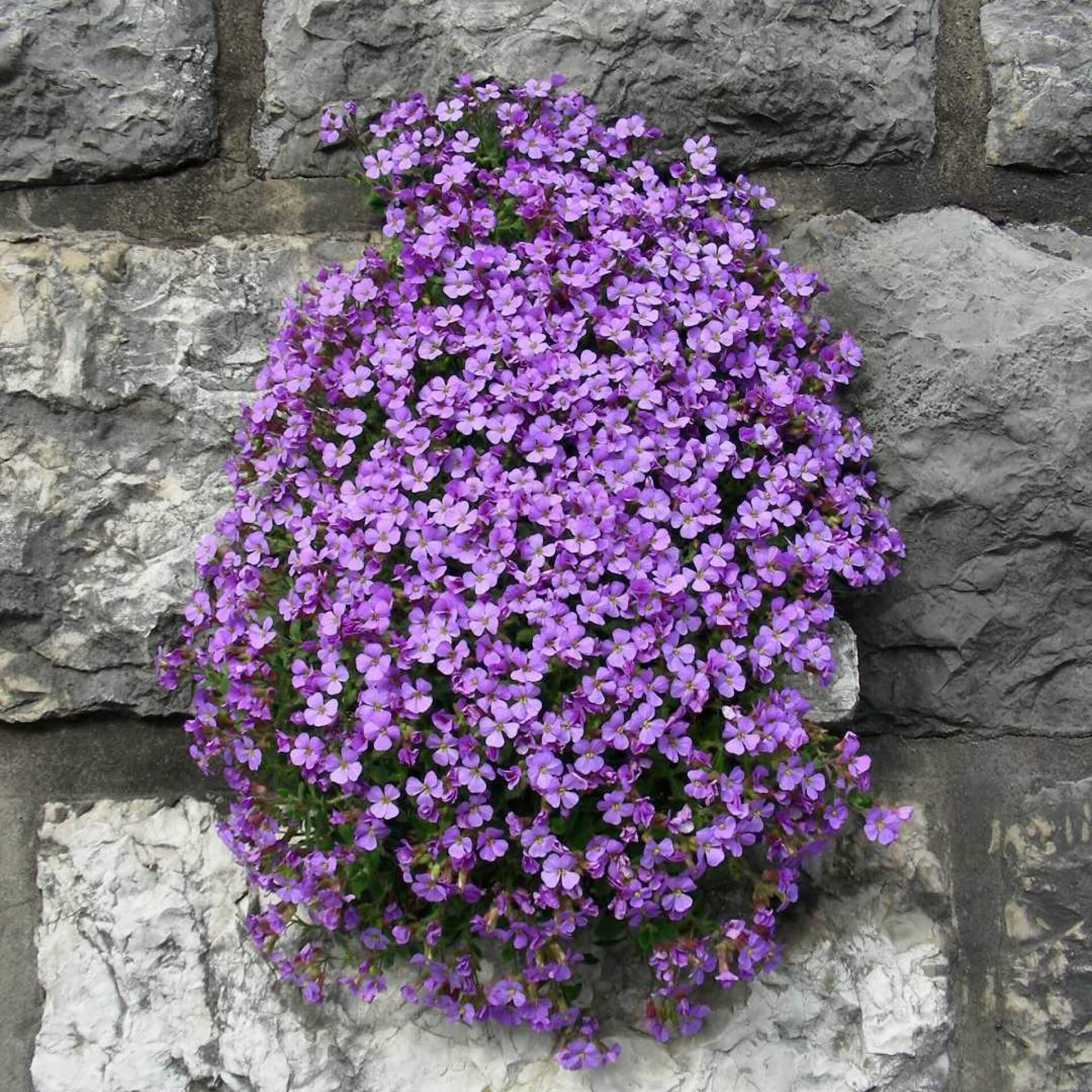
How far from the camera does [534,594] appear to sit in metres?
1.72

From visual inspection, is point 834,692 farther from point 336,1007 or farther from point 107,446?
point 107,446

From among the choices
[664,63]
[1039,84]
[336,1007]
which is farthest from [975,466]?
[336,1007]

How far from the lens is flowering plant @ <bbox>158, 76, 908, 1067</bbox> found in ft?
5.64

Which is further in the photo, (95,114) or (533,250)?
(95,114)

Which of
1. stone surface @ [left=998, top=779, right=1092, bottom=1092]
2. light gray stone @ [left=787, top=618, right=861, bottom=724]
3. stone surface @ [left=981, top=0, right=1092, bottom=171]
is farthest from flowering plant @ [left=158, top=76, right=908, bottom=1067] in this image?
stone surface @ [left=981, top=0, right=1092, bottom=171]

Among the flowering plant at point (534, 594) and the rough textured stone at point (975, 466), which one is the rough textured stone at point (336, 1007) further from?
the rough textured stone at point (975, 466)

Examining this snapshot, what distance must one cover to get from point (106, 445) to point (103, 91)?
63cm

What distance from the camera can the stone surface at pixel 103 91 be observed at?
214 cm

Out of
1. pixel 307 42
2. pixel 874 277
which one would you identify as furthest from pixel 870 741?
pixel 307 42

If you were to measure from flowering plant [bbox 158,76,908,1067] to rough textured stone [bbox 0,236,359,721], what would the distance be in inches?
4.9

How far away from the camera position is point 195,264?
219 centimetres

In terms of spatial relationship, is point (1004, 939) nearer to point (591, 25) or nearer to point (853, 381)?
point (853, 381)

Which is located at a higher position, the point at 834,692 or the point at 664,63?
the point at 664,63

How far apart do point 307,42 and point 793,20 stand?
0.87 m
